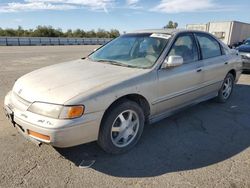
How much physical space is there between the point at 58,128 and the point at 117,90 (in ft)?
2.76

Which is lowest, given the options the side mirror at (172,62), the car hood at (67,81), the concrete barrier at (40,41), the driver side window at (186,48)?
the concrete barrier at (40,41)

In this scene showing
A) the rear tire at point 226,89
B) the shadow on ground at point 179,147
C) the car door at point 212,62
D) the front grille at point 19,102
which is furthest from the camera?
the rear tire at point 226,89

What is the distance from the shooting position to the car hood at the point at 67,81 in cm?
276

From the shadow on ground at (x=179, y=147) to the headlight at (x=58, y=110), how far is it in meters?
0.75

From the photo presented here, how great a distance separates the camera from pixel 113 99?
115 inches

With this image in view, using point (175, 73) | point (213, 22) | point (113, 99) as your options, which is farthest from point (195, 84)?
point (213, 22)

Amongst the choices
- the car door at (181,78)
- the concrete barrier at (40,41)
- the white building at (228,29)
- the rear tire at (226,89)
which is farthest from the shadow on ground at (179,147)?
the concrete barrier at (40,41)

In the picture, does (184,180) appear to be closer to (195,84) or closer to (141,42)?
(195,84)

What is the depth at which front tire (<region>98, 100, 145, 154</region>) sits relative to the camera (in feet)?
9.79

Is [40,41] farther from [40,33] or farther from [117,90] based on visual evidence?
[117,90]

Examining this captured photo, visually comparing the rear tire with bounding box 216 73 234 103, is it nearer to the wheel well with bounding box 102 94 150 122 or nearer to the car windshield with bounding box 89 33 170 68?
the car windshield with bounding box 89 33 170 68

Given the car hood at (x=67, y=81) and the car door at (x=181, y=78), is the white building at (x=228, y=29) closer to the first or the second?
the car door at (x=181, y=78)

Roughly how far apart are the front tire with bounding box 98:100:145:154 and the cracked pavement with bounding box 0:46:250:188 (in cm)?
14

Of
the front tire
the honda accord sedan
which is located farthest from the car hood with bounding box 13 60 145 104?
the front tire
